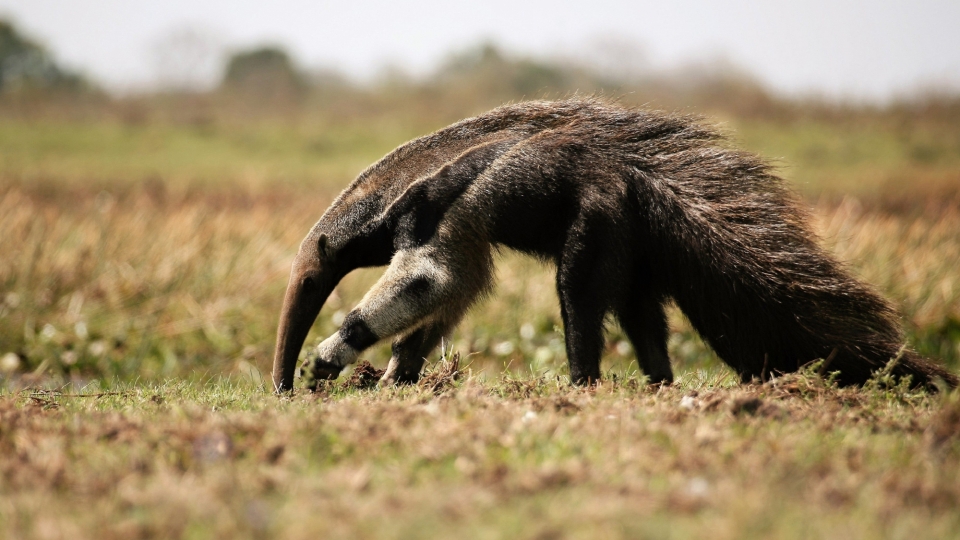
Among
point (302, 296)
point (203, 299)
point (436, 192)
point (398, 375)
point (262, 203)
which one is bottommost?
point (262, 203)

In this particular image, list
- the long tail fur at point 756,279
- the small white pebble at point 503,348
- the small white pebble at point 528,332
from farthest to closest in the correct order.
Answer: the small white pebble at point 528,332 → the small white pebble at point 503,348 → the long tail fur at point 756,279

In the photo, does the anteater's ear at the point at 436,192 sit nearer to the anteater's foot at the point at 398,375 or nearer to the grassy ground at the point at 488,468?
the anteater's foot at the point at 398,375

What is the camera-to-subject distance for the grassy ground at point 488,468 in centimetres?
280

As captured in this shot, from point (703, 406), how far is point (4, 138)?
30.5 meters

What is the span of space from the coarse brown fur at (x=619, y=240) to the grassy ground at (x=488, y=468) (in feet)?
2.45

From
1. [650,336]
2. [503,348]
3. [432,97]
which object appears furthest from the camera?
[432,97]

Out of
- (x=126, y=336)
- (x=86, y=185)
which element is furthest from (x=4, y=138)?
(x=126, y=336)

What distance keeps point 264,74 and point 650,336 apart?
54893mm

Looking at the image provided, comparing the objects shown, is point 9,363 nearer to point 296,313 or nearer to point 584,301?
point 296,313

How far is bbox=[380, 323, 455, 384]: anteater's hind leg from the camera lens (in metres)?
6.20

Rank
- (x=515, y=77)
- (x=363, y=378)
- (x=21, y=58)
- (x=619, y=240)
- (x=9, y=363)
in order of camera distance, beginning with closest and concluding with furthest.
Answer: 1. (x=619, y=240)
2. (x=363, y=378)
3. (x=9, y=363)
4. (x=515, y=77)
5. (x=21, y=58)

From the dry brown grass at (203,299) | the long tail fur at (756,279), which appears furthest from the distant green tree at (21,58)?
the long tail fur at (756,279)

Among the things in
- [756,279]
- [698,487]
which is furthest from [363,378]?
[698,487]

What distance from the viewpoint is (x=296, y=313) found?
6.23m
